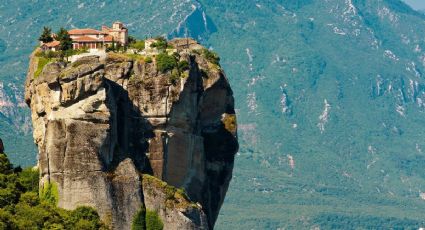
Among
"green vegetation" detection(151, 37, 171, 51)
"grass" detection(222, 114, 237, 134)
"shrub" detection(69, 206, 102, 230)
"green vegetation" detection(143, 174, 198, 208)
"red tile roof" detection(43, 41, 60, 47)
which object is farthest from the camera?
"grass" detection(222, 114, 237, 134)

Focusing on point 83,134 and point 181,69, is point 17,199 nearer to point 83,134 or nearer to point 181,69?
point 83,134

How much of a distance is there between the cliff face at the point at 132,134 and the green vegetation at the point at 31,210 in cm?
87

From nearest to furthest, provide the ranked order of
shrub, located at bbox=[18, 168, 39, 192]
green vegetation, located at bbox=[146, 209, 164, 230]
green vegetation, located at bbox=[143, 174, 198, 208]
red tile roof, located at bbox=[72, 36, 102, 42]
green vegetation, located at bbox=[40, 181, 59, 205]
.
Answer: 1. green vegetation, located at bbox=[40, 181, 59, 205]
2. green vegetation, located at bbox=[146, 209, 164, 230]
3. green vegetation, located at bbox=[143, 174, 198, 208]
4. shrub, located at bbox=[18, 168, 39, 192]
5. red tile roof, located at bbox=[72, 36, 102, 42]

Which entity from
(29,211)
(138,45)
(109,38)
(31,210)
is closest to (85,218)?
(31,210)

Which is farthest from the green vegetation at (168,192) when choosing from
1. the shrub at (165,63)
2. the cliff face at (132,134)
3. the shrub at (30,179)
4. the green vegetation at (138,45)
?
the green vegetation at (138,45)

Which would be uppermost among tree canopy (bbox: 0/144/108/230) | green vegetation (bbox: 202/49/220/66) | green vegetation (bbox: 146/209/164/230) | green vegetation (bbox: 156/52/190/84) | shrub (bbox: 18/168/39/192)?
green vegetation (bbox: 202/49/220/66)

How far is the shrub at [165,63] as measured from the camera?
91.8 meters

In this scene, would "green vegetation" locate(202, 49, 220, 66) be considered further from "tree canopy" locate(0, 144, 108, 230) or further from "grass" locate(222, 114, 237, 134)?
"tree canopy" locate(0, 144, 108, 230)

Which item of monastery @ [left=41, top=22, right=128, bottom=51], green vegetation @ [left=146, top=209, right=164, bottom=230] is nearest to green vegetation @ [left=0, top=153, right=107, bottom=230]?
green vegetation @ [left=146, top=209, right=164, bottom=230]

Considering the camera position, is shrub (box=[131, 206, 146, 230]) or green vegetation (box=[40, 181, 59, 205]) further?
shrub (box=[131, 206, 146, 230])

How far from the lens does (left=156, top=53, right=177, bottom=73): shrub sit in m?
91.8

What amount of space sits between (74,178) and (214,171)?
1634 centimetres

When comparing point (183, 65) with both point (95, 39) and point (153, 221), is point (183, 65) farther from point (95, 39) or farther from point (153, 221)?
point (153, 221)

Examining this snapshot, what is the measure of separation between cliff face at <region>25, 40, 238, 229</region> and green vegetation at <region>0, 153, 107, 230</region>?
87 cm
